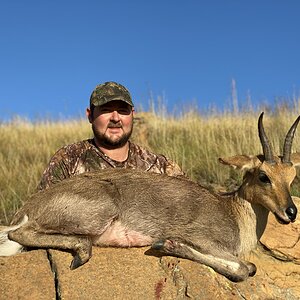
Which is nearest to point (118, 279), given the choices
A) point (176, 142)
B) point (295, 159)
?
point (295, 159)

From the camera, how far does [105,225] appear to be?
193 inches

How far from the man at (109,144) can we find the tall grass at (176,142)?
77.5 inches

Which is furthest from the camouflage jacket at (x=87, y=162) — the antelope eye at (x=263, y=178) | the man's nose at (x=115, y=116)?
the antelope eye at (x=263, y=178)

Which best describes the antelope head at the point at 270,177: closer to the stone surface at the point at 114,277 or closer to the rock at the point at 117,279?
the rock at the point at 117,279

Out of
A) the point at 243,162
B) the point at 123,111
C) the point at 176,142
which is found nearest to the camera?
the point at 243,162

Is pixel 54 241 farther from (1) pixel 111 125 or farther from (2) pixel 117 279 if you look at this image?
(1) pixel 111 125

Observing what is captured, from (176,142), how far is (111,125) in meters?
4.40

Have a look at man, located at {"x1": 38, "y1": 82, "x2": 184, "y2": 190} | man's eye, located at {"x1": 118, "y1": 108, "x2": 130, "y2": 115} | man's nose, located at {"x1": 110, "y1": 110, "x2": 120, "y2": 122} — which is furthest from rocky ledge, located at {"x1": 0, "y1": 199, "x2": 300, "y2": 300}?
man's eye, located at {"x1": 118, "y1": 108, "x2": 130, "y2": 115}

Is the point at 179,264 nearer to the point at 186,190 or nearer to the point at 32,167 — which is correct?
the point at 186,190

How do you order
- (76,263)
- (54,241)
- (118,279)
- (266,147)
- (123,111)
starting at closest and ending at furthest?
(118,279), (76,263), (54,241), (266,147), (123,111)

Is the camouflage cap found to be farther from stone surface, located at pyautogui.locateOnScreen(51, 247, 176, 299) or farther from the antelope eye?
stone surface, located at pyautogui.locateOnScreen(51, 247, 176, 299)

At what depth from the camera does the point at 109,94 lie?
6945mm

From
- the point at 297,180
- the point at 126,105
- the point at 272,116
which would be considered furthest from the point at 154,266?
the point at 272,116

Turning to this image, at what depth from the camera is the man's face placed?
7.05 metres
